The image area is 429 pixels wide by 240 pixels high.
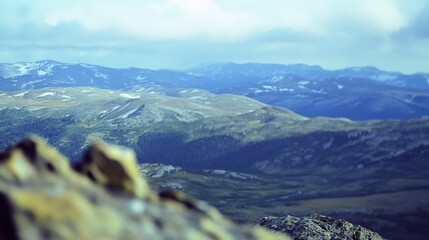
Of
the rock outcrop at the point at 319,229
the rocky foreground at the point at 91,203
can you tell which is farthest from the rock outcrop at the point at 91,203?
the rock outcrop at the point at 319,229

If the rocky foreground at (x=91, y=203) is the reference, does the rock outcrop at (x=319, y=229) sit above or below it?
below

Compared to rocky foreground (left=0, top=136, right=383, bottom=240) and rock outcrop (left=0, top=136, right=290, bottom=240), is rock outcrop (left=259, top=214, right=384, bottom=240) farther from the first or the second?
rock outcrop (left=0, top=136, right=290, bottom=240)

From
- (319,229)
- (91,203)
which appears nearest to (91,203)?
(91,203)

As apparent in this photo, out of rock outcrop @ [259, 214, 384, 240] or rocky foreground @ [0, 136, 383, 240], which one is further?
rock outcrop @ [259, 214, 384, 240]

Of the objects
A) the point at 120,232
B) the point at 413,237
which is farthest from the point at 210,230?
the point at 413,237

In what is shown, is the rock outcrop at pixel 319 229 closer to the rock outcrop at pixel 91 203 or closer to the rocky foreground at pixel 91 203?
the rocky foreground at pixel 91 203

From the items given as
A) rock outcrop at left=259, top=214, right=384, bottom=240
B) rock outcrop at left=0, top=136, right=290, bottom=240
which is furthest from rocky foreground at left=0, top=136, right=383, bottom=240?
rock outcrop at left=259, top=214, right=384, bottom=240
